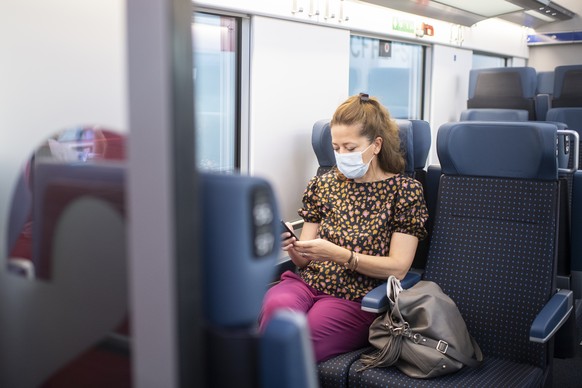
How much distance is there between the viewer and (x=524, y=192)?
2514mm

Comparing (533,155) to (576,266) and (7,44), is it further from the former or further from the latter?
(7,44)

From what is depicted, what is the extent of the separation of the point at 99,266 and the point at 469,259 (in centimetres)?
203

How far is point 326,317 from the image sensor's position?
238 cm

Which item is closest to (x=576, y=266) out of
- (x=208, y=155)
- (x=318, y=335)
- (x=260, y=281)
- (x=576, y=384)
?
(x=576, y=384)

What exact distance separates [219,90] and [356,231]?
4.12 ft

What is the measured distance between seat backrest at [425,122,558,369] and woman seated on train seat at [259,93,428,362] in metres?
0.18

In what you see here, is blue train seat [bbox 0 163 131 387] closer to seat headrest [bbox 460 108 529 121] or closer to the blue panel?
the blue panel

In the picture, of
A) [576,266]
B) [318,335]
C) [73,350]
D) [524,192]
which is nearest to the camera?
[73,350]

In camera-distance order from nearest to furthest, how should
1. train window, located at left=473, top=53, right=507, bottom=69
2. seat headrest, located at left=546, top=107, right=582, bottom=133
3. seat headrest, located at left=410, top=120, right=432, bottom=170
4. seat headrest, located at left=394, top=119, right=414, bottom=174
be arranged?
1. seat headrest, located at left=394, top=119, right=414, bottom=174
2. seat headrest, located at left=410, top=120, right=432, bottom=170
3. seat headrest, located at left=546, top=107, right=582, bottom=133
4. train window, located at left=473, top=53, right=507, bottom=69

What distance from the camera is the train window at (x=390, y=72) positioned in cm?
475

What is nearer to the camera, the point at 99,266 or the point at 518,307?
the point at 99,266

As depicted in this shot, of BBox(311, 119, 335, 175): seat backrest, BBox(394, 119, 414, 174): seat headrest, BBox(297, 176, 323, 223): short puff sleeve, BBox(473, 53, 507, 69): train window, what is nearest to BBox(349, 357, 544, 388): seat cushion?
BBox(297, 176, 323, 223): short puff sleeve

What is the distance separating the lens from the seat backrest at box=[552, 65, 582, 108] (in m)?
6.02

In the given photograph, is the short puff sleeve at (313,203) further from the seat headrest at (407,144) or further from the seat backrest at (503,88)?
the seat backrest at (503,88)
